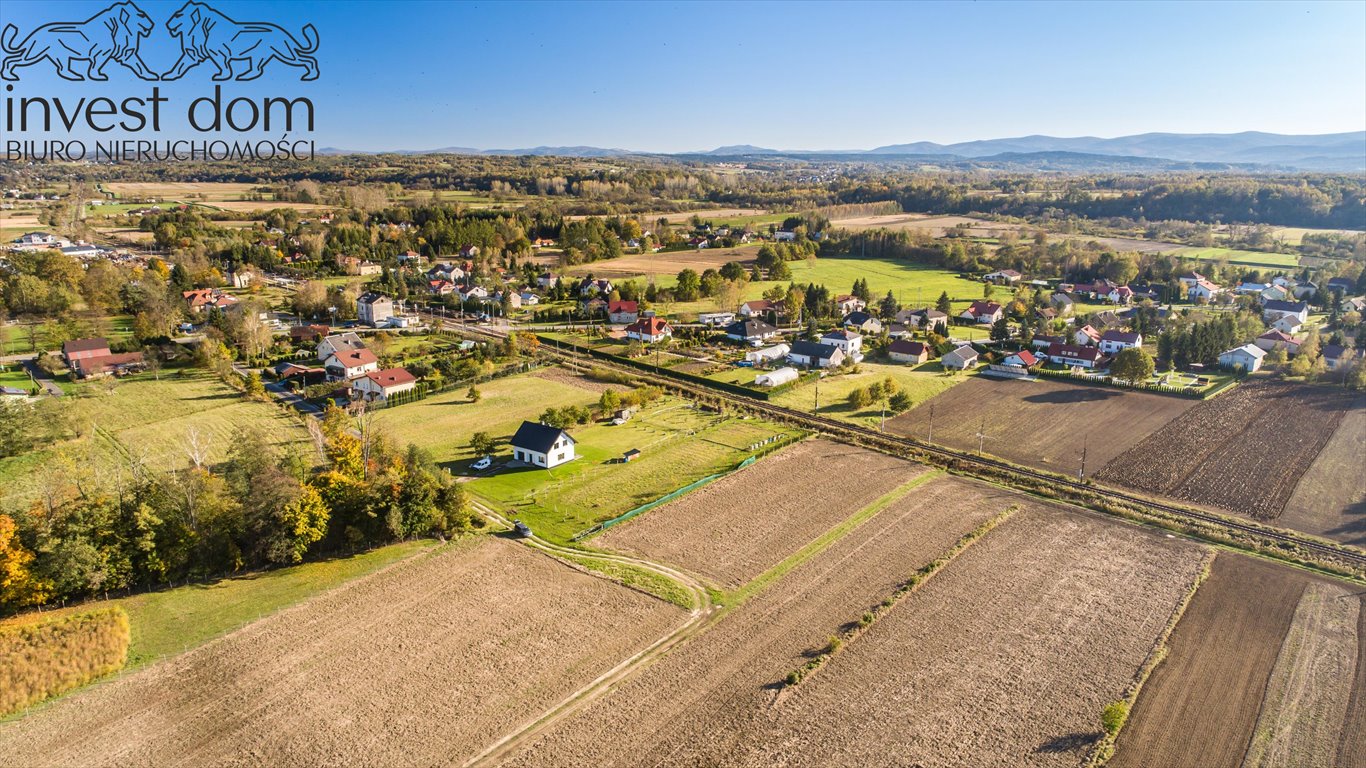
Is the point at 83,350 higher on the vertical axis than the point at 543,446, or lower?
higher

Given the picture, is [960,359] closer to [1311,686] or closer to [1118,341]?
[1118,341]

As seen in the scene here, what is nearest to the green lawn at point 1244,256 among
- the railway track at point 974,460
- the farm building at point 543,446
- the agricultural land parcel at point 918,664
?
the railway track at point 974,460

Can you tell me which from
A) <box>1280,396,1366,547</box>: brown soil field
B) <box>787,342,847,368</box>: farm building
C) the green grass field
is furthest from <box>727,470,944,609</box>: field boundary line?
the green grass field

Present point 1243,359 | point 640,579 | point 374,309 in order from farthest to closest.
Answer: point 374,309, point 1243,359, point 640,579

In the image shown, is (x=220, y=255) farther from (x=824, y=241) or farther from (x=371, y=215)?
(x=824, y=241)

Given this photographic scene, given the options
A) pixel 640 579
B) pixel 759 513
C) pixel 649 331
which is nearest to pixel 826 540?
pixel 759 513
